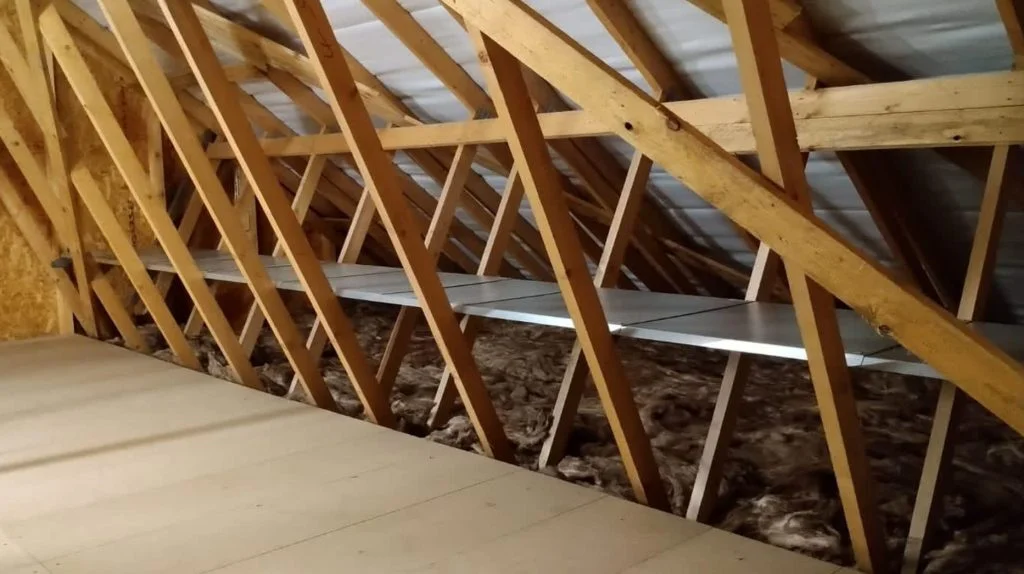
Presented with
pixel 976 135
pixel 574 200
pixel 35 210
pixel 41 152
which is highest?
pixel 976 135

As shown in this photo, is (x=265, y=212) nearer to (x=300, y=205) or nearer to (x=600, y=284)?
(x=600, y=284)

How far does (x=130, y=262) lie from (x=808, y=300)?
3460 mm

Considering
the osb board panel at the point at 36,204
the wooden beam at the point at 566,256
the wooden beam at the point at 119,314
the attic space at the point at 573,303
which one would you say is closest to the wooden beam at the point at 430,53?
the attic space at the point at 573,303

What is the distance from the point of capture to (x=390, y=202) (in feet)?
9.00

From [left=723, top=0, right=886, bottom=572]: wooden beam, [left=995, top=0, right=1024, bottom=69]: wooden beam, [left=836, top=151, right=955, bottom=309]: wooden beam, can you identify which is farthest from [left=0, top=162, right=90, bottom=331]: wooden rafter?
[left=995, top=0, right=1024, bottom=69]: wooden beam

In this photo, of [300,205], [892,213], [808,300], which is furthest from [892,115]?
[300,205]

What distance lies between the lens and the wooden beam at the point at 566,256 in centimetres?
215

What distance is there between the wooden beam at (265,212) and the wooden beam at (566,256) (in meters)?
1.24

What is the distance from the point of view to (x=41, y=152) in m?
5.19

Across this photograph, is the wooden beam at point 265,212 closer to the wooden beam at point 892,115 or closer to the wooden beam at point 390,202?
the wooden beam at point 390,202

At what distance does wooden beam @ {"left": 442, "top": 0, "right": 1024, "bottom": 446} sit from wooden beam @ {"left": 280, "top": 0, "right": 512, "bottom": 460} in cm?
74

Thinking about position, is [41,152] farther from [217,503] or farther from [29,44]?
[217,503]

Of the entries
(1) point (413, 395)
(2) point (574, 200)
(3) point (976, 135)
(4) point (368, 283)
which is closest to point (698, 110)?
(3) point (976, 135)

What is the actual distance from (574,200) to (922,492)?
2.09m
